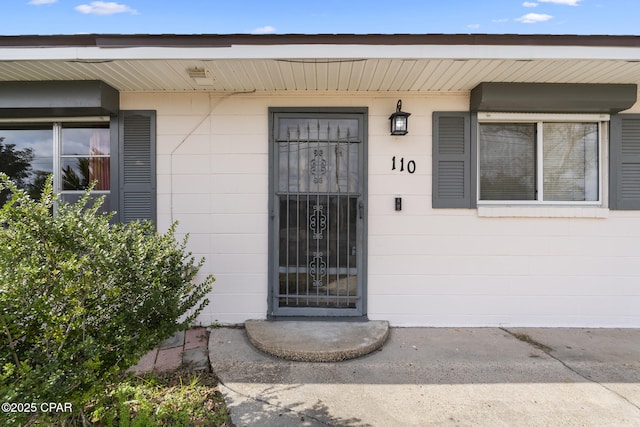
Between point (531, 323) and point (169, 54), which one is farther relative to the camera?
point (531, 323)

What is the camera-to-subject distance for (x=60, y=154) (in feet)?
11.4

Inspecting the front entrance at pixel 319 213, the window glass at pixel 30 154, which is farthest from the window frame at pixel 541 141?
the window glass at pixel 30 154

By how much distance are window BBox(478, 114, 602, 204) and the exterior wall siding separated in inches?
10.8

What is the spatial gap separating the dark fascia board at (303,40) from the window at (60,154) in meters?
0.95

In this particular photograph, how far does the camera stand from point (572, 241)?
3457mm

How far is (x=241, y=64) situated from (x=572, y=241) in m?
3.62

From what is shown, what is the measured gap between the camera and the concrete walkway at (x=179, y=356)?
8.91ft

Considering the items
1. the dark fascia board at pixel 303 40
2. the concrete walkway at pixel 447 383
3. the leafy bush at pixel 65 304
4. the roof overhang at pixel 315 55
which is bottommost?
the concrete walkway at pixel 447 383

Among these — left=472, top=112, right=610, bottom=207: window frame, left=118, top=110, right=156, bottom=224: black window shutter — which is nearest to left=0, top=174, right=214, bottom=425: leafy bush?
left=118, top=110, right=156, bottom=224: black window shutter

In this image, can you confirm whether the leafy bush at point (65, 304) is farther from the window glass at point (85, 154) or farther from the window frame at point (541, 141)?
the window frame at point (541, 141)

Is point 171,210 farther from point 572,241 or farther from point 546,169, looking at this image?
point 572,241

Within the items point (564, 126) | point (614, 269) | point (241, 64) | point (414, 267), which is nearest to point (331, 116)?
point (241, 64)

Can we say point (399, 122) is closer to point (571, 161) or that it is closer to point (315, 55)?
point (315, 55)

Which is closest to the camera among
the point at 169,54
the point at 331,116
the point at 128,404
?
the point at 128,404
